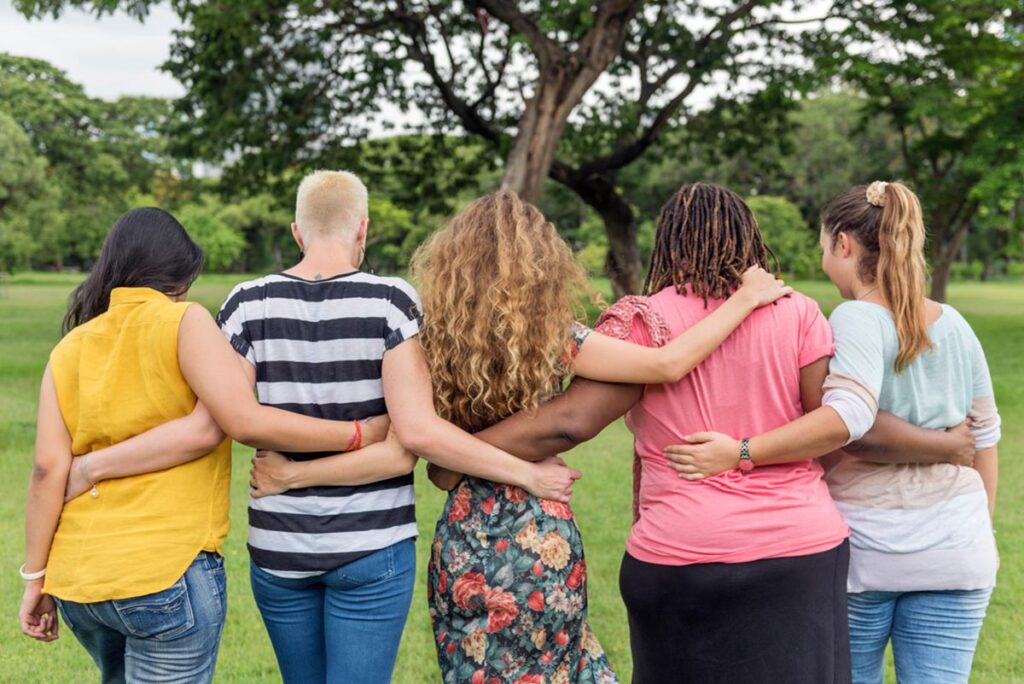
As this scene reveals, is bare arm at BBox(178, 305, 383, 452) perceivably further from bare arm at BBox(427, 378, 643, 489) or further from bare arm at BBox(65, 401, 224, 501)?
bare arm at BBox(427, 378, 643, 489)

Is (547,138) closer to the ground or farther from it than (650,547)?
farther from it

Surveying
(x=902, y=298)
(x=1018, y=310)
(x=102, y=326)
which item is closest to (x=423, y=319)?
(x=102, y=326)

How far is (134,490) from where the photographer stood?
2.41 meters

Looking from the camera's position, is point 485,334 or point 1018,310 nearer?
point 485,334

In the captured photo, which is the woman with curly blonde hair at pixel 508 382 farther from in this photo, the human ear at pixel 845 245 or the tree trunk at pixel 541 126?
the tree trunk at pixel 541 126

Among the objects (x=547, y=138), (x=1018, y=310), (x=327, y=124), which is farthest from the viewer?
(x=1018, y=310)

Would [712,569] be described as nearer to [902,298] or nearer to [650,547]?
[650,547]

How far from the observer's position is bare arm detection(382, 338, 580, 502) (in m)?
2.45

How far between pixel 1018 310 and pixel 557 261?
32.4 m

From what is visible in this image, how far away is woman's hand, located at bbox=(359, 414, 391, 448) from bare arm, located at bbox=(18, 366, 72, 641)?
0.74 meters

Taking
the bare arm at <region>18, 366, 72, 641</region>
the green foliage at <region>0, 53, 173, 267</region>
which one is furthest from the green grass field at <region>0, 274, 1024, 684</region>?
the green foliage at <region>0, 53, 173, 267</region>

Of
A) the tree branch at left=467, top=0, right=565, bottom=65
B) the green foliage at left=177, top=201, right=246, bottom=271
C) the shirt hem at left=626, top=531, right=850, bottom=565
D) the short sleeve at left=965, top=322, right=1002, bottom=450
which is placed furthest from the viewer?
the green foliage at left=177, top=201, right=246, bottom=271

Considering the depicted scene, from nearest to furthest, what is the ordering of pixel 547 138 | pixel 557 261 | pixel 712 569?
pixel 712 569, pixel 557 261, pixel 547 138

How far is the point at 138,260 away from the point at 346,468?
2.45ft
